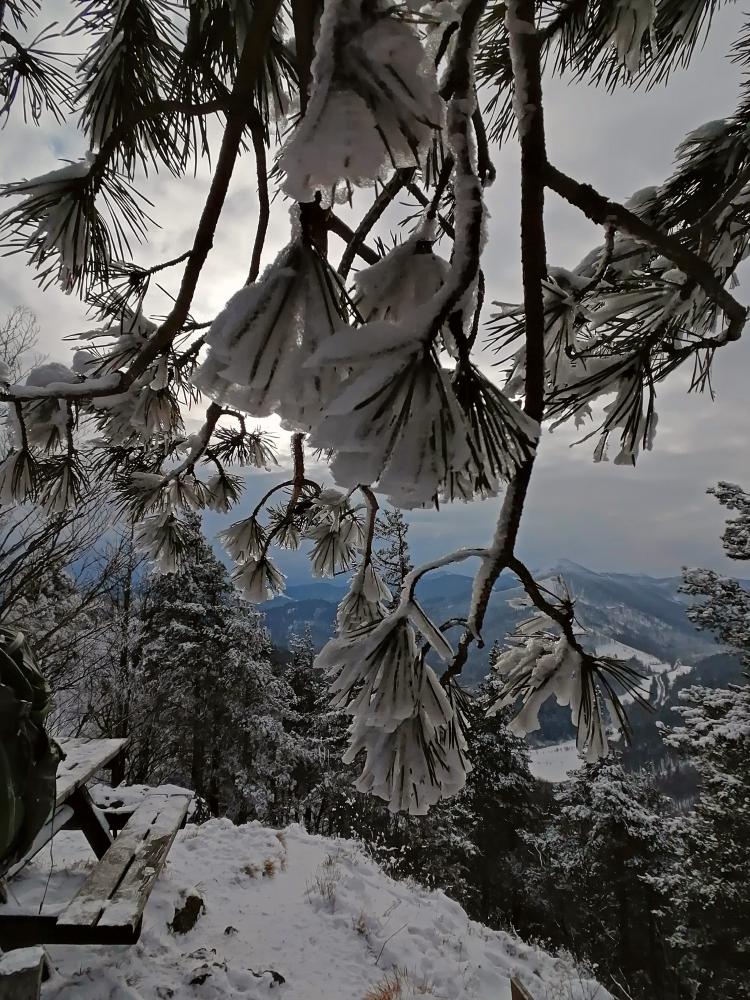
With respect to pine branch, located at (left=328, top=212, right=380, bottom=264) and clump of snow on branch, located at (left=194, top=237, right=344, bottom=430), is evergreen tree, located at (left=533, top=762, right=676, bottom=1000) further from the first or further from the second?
clump of snow on branch, located at (left=194, top=237, right=344, bottom=430)

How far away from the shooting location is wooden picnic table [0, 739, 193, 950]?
6.57 feet

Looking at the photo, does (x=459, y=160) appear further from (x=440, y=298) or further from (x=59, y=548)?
(x=59, y=548)

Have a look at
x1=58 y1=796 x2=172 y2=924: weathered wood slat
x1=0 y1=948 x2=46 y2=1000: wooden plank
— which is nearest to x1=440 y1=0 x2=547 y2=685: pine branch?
x1=0 y1=948 x2=46 y2=1000: wooden plank

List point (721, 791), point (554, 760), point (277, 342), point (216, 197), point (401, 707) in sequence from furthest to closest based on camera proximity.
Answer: point (554, 760) < point (721, 791) < point (216, 197) < point (401, 707) < point (277, 342)

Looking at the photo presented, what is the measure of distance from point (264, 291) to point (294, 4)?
1.54 feet

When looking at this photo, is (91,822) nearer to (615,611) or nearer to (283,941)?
(283,941)

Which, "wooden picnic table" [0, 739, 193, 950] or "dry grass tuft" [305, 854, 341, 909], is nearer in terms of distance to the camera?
"wooden picnic table" [0, 739, 193, 950]

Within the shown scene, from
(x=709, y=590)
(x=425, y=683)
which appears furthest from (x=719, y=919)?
(x=425, y=683)

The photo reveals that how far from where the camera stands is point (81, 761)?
9.46 ft

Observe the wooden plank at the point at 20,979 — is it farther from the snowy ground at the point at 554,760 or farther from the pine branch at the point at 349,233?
the snowy ground at the point at 554,760

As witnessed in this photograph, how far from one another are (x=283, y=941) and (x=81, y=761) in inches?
67.2

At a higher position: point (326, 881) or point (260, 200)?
point (260, 200)

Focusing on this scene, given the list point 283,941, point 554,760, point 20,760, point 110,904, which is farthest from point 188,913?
point 554,760

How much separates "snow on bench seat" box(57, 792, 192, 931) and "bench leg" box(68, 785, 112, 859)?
8.0 inches
